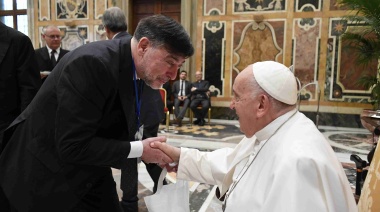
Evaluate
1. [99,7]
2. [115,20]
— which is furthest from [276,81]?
[99,7]

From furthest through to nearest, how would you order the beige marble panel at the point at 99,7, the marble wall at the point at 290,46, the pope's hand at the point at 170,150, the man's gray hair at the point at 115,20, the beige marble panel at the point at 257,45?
1. the beige marble panel at the point at 99,7
2. the beige marble panel at the point at 257,45
3. the marble wall at the point at 290,46
4. the man's gray hair at the point at 115,20
5. the pope's hand at the point at 170,150

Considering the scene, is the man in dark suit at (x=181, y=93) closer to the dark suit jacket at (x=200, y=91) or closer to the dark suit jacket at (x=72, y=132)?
the dark suit jacket at (x=200, y=91)

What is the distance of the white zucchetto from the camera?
62.6 inches

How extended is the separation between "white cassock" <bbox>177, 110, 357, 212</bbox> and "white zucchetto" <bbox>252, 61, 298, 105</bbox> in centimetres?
9

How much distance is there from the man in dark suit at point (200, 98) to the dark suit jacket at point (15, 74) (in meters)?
6.22

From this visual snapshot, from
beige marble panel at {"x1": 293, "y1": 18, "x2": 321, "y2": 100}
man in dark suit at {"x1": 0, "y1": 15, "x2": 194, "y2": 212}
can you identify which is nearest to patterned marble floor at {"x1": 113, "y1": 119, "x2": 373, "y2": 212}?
beige marble panel at {"x1": 293, "y1": 18, "x2": 321, "y2": 100}

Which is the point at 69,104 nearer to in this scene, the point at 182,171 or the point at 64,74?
the point at 64,74

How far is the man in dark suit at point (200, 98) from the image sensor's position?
338 inches

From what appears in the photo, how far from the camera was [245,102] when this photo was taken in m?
1.64

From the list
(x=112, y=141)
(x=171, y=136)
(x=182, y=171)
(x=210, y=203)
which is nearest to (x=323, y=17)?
(x=171, y=136)

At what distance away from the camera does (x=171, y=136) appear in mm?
7031

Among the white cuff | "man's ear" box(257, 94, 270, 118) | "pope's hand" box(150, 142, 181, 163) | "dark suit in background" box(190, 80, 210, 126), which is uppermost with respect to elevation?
"man's ear" box(257, 94, 270, 118)

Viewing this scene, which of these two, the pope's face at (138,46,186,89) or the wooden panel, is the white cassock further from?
the wooden panel

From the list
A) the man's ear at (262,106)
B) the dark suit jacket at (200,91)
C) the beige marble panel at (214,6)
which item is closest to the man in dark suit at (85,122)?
the man's ear at (262,106)
